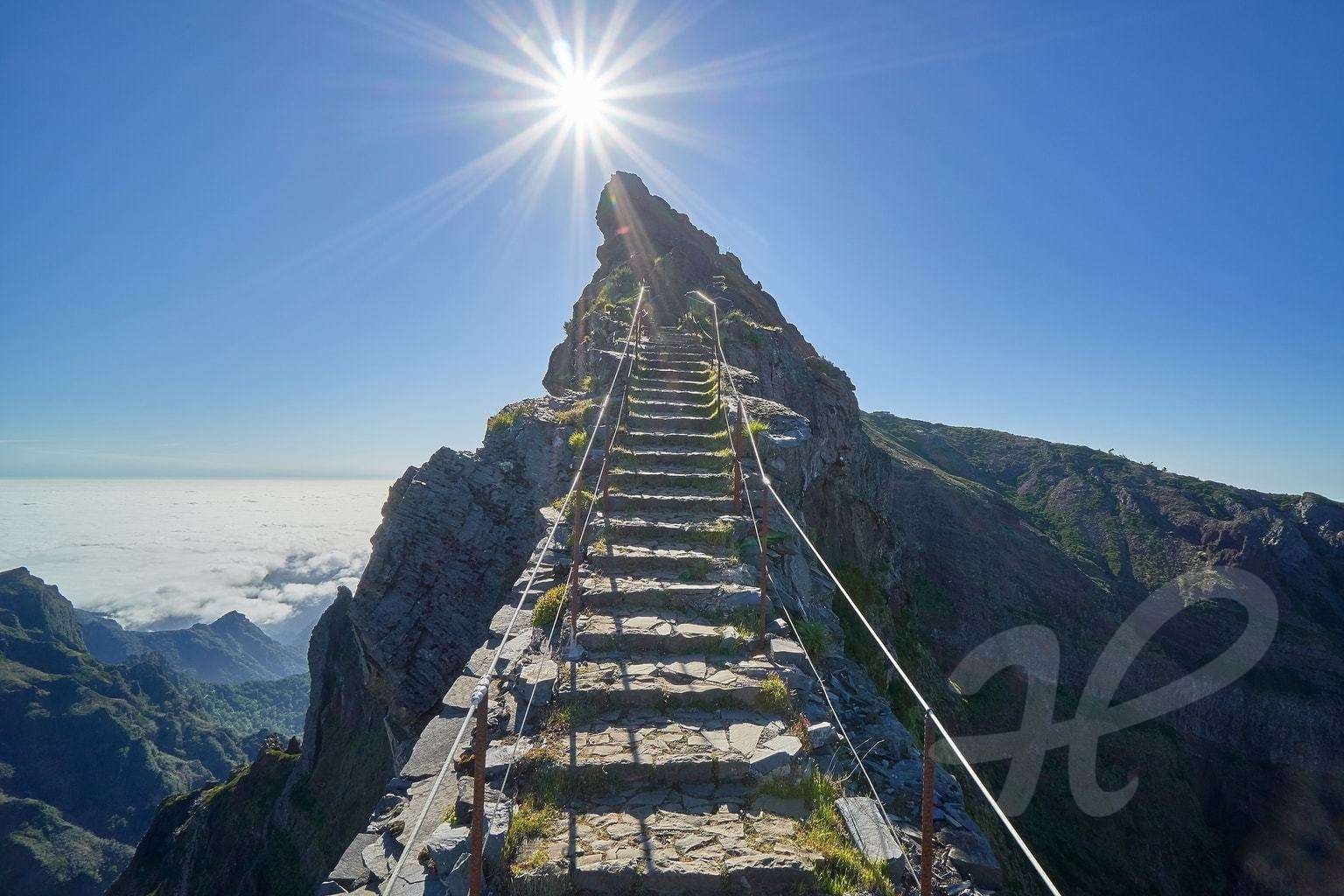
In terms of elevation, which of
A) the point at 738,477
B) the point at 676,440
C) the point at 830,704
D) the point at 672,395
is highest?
the point at 672,395

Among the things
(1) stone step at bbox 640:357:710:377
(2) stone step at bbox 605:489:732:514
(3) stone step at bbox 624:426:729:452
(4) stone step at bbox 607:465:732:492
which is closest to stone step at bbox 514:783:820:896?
(2) stone step at bbox 605:489:732:514

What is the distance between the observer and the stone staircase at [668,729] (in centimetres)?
405

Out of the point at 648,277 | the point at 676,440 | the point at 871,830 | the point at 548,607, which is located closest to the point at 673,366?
the point at 676,440

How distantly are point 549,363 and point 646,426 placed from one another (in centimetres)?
1756

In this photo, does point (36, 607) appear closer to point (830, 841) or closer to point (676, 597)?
point (676, 597)

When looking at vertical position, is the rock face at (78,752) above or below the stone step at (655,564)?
below

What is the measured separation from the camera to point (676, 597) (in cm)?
730

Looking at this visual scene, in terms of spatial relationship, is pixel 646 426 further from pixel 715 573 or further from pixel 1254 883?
pixel 1254 883

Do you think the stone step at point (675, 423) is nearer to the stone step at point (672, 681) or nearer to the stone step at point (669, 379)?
the stone step at point (669, 379)

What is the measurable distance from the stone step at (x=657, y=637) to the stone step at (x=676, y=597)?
355 millimetres

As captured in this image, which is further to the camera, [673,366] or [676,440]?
[673,366]

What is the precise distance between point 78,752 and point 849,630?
164 metres

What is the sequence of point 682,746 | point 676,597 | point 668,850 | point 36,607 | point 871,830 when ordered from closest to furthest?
point 668,850 → point 871,830 → point 682,746 → point 676,597 → point 36,607

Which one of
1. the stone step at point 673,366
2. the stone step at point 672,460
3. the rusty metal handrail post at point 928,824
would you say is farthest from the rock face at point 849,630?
the stone step at point 673,366
